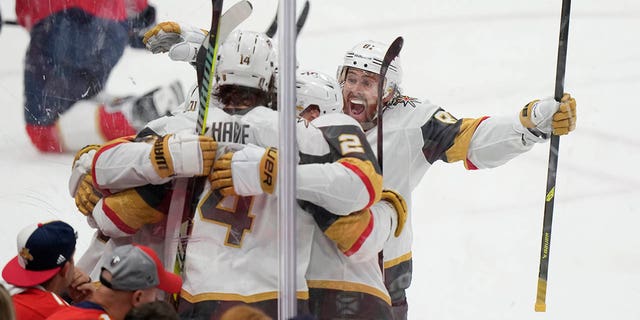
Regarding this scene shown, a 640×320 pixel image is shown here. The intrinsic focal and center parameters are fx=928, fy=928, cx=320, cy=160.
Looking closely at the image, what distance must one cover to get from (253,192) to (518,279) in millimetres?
837

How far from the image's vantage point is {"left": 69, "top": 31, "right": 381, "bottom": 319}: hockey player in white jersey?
1938 mm

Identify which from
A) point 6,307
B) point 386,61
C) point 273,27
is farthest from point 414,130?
point 6,307

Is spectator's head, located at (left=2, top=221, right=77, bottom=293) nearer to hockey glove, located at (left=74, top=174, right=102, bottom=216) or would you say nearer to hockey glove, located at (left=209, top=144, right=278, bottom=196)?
hockey glove, located at (left=74, top=174, right=102, bottom=216)

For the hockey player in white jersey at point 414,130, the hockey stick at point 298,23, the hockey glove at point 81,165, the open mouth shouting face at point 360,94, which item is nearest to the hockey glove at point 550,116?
the hockey player in white jersey at point 414,130

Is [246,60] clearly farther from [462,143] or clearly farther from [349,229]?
[462,143]

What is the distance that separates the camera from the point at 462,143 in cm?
231

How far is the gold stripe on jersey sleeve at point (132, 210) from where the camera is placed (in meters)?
2.00

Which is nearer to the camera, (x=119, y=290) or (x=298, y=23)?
(x=119, y=290)

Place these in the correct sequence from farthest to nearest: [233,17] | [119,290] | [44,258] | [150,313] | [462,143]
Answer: [462,143] → [233,17] → [44,258] → [119,290] → [150,313]

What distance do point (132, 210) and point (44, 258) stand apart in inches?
8.5

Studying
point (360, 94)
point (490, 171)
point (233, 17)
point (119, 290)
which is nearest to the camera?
point (119, 290)

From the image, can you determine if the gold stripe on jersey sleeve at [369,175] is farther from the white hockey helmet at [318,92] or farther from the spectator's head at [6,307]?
the spectator's head at [6,307]

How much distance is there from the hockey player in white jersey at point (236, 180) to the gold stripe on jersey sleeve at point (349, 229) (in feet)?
0.07

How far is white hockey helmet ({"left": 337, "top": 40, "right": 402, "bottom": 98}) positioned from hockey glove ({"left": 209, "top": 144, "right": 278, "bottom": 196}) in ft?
1.20
